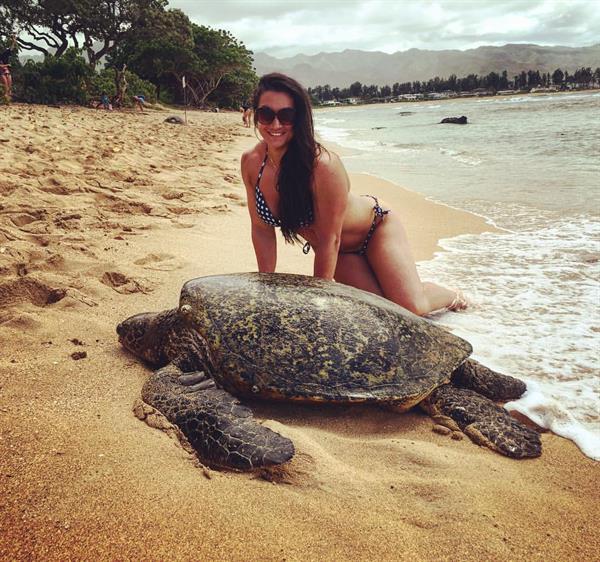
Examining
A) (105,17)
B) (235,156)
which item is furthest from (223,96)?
(235,156)

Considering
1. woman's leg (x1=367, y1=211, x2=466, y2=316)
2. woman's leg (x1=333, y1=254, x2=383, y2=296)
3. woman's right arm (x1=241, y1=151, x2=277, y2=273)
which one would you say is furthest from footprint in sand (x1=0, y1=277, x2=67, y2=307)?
woman's leg (x1=367, y1=211, x2=466, y2=316)

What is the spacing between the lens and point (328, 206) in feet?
9.46

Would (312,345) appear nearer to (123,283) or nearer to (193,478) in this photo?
(193,478)

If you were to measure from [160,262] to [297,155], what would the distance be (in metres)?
1.65

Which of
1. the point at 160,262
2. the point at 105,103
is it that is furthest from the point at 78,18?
the point at 160,262

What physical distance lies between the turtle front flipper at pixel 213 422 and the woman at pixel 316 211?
3.94 feet

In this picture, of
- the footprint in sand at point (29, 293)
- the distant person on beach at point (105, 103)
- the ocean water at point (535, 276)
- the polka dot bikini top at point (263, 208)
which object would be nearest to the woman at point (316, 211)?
the polka dot bikini top at point (263, 208)

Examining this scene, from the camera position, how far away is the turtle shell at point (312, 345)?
6.75ft

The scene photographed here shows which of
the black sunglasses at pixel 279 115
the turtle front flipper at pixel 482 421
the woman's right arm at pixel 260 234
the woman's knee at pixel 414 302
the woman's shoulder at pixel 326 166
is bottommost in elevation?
the turtle front flipper at pixel 482 421

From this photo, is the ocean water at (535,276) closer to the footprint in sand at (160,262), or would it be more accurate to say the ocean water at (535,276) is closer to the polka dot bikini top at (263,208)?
the polka dot bikini top at (263,208)

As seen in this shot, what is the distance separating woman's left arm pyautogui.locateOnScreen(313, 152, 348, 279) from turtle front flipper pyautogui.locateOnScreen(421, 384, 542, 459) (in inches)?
41.9

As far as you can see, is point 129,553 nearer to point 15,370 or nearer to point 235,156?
point 15,370

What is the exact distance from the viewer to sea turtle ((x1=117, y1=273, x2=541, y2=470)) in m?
2.02

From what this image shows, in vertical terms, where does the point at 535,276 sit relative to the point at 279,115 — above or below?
below
